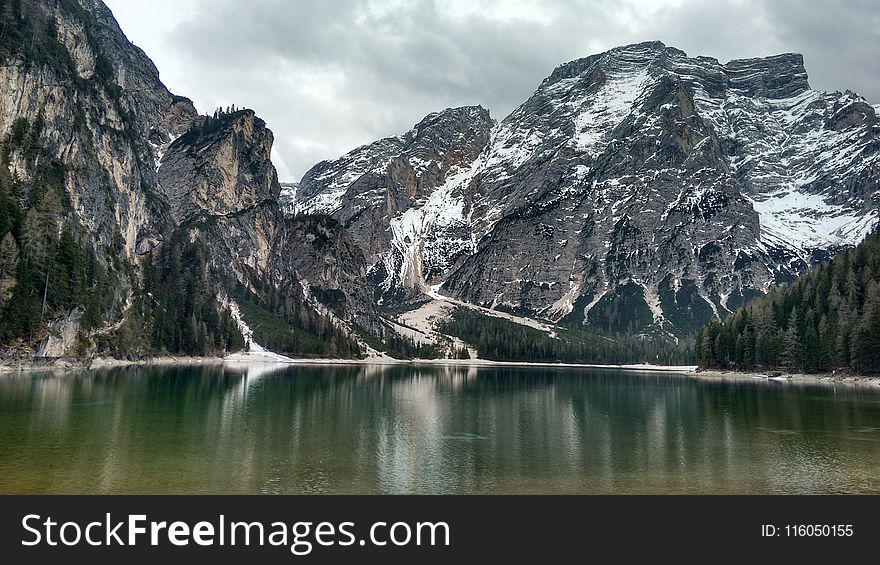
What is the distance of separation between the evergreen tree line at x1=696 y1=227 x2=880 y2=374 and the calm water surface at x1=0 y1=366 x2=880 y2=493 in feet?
137

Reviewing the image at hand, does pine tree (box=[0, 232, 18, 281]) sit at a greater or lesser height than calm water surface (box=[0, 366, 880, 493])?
greater

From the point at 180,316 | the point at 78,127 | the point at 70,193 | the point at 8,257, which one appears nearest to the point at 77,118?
the point at 78,127

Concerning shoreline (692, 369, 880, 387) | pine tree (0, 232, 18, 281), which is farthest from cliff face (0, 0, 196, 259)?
shoreline (692, 369, 880, 387)

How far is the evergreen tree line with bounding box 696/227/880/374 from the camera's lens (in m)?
114

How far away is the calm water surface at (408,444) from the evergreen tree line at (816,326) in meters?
41.8

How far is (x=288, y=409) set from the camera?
64562 millimetres

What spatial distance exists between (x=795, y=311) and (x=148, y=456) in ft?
452

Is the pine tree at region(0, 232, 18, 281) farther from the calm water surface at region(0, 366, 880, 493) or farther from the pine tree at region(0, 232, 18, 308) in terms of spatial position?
the calm water surface at region(0, 366, 880, 493)

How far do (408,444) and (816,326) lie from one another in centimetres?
11870

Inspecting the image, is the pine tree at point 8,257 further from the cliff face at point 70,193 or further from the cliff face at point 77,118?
the cliff face at point 77,118

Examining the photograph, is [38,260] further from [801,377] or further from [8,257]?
[801,377]

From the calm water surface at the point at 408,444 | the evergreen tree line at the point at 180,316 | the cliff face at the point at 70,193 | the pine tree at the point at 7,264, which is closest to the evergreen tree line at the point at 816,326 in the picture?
the calm water surface at the point at 408,444

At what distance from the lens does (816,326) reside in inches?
5182
